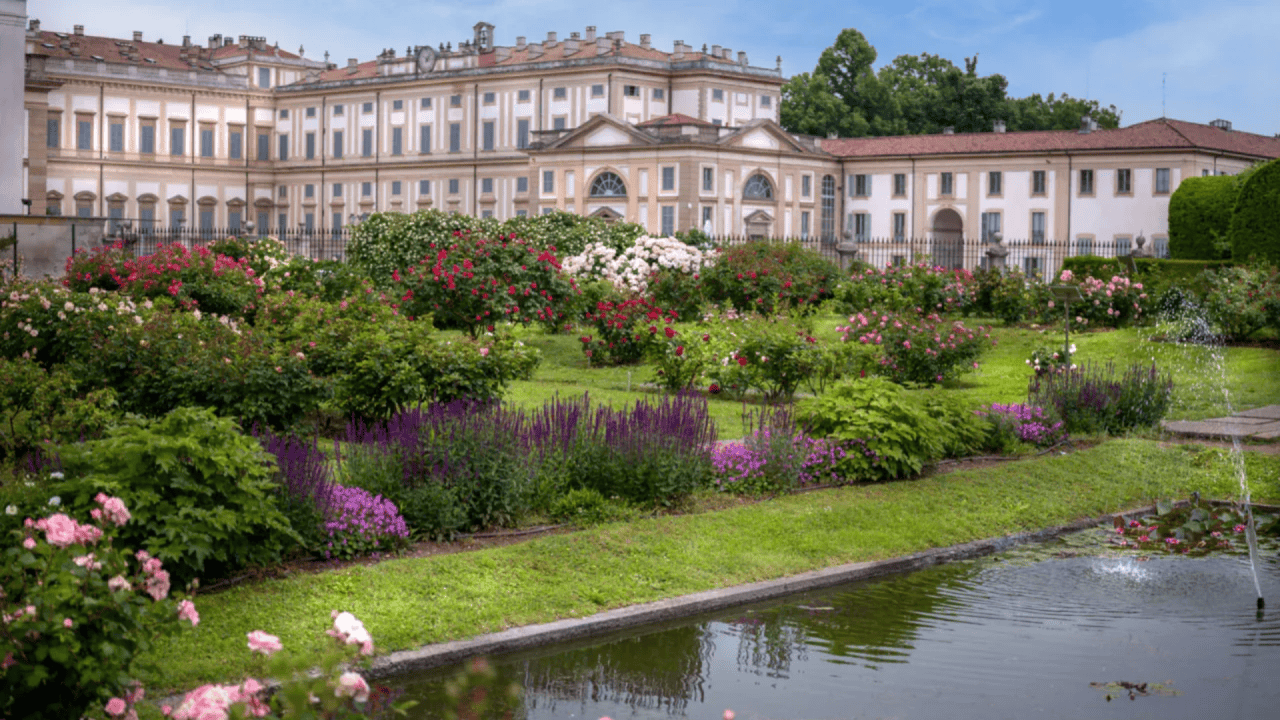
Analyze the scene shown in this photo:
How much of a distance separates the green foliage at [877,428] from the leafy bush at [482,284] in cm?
860

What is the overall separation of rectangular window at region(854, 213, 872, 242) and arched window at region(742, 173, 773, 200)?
4.59 metres

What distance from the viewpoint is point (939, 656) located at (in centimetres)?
687

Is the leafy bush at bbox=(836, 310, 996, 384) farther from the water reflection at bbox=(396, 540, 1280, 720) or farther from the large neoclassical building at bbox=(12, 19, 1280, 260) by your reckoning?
the large neoclassical building at bbox=(12, 19, 1280, 260)

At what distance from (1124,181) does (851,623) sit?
51209 mm

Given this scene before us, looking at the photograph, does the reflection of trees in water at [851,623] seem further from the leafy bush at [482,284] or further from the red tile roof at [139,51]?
the red tile roof at [139,51]

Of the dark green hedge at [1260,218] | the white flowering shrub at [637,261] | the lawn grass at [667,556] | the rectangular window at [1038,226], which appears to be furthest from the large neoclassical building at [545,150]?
the lawn grass at [667,556]

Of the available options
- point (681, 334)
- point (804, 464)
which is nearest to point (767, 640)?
point (804, 464)

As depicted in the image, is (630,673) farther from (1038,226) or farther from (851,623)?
(1038,226)

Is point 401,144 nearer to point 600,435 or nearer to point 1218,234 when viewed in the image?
point 1218,234

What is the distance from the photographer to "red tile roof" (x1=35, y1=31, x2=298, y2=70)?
67625mm

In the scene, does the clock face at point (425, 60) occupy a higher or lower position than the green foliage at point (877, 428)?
higher

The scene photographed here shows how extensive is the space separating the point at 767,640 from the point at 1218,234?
3556cm

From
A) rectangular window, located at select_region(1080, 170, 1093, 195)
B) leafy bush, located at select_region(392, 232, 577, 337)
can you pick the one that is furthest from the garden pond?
rectangular window, located at select_region(1080, 170, 1093, 195)

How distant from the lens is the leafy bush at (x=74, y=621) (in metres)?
4.28
